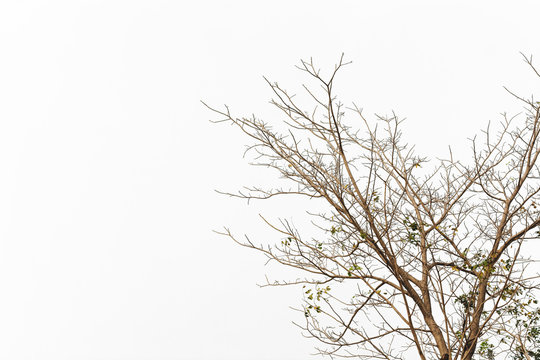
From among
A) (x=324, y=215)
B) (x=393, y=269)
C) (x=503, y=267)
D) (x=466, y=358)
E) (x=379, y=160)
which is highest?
(x=379, y=160)

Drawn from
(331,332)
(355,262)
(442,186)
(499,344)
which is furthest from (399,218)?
(499,344)

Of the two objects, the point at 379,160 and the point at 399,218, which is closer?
the point at 379,160

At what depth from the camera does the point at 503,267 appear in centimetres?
385

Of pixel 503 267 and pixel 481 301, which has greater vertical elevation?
pixel 503 267

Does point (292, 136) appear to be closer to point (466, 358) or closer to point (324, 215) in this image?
point (324, 215)

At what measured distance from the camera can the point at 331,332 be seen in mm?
3838

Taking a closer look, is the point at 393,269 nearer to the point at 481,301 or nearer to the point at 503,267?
the point at 481,301

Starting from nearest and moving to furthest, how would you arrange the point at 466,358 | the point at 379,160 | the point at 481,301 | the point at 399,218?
the point at 466,358, the point at 481,301, the point at 379,160, the point at 399,218

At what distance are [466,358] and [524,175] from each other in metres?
1.73

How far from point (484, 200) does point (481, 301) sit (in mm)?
1308

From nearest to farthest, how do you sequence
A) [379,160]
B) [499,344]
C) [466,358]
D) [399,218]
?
[466,358], [379,160], [399,218], [499,344]

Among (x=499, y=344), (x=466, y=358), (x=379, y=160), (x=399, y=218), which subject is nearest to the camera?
(x=466, y=358)

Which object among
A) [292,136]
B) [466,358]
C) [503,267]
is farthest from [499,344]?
[292,136]

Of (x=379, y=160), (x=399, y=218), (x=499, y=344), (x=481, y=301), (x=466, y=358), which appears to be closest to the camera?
(x=466, y=358)
